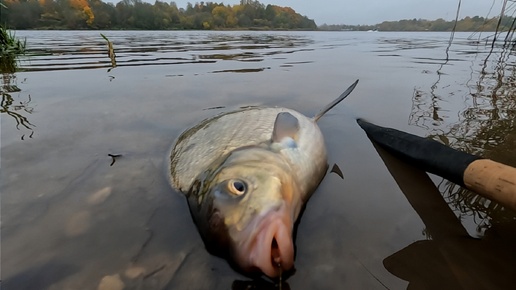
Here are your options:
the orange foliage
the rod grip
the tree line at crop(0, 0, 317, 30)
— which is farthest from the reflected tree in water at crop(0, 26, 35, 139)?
the orange foliage

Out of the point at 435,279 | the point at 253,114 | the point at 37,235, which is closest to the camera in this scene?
the point at 435,279

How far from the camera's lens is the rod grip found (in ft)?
4.84

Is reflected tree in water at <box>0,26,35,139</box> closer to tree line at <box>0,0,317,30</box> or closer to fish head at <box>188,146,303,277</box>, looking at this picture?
fish head at <box>188,146,303,277</box>

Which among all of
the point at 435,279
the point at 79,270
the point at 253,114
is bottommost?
the point at 79,270

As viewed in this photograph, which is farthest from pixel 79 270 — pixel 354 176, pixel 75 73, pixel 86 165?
pixel 75 73

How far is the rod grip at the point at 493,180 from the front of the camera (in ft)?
4.84

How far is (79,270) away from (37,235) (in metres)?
0.45

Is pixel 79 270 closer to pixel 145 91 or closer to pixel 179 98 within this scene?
pixel 179 98

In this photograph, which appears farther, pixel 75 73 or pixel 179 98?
pixel 75 73

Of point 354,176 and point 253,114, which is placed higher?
point 253,114

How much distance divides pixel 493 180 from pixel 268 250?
112cm

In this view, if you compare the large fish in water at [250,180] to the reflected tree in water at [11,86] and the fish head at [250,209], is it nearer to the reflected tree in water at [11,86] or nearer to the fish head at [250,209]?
the fish head at [250,209]

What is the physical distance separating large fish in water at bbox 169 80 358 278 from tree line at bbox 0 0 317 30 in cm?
4372

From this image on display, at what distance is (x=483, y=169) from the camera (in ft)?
5.41
